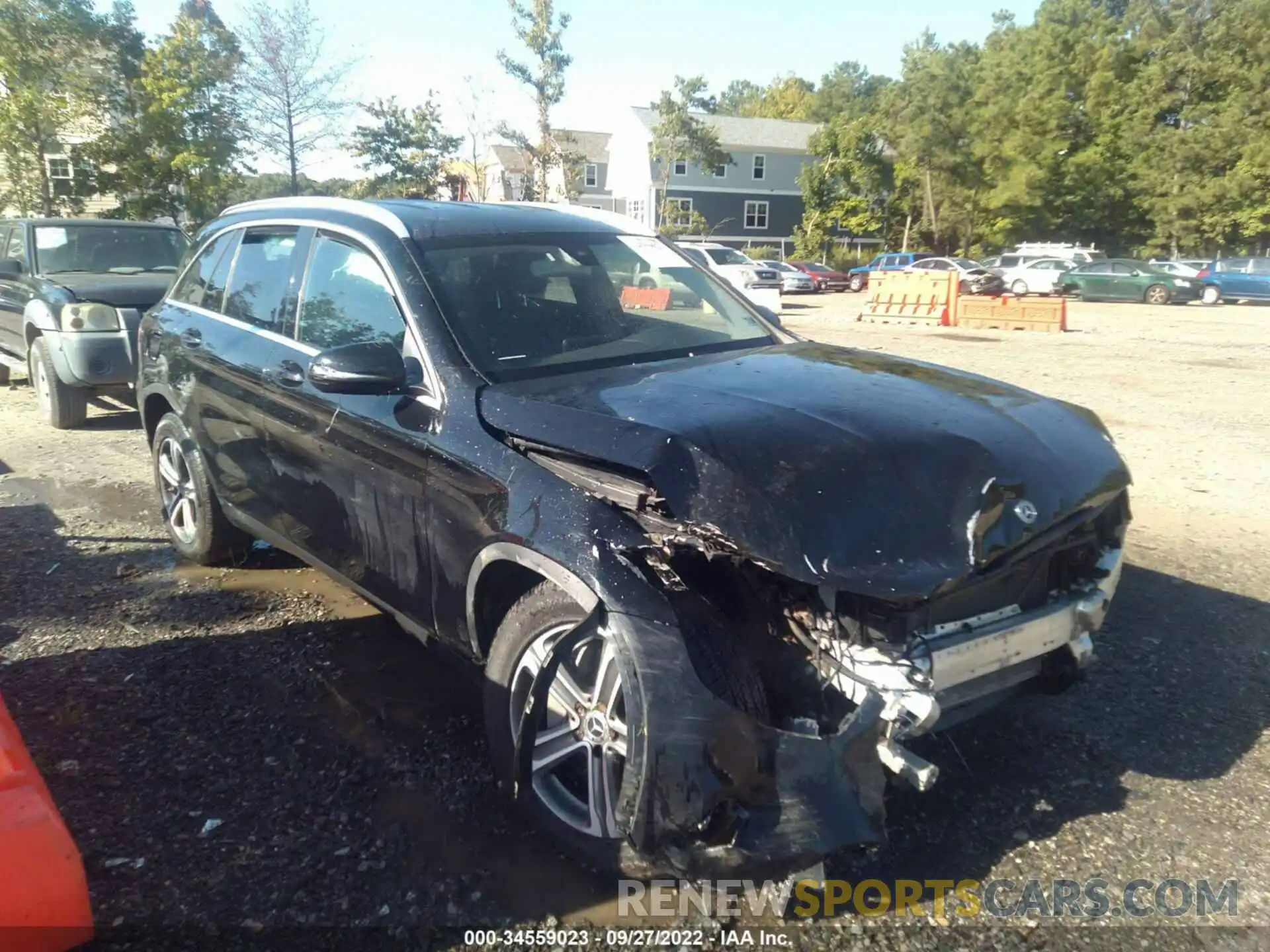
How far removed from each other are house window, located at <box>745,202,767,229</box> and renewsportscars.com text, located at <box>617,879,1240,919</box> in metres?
59.8

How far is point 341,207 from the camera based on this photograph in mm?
4219

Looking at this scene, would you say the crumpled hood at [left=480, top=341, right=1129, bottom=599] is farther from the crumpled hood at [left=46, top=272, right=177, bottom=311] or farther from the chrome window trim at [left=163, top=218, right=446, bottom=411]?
the crumpled hood at [left=46, top=272, right=177, bottom=311]

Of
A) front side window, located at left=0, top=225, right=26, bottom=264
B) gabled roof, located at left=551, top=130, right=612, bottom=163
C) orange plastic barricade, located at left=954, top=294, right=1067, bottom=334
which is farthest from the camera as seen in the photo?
gabled roof, located at left=551, top=130, right=612, bottom=163

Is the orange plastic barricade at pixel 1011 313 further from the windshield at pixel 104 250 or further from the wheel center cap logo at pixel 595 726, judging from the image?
the wheel center cap logo at pixel 595 726

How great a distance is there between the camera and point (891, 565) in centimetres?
251

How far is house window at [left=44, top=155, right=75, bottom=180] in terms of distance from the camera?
2362 cm

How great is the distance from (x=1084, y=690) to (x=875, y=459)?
1993 millimetres

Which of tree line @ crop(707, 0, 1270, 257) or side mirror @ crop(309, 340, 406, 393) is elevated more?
tree line @ crop(707, 0, 1270, 257)

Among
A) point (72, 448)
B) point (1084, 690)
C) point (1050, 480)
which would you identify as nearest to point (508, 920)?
point (1050, 480)

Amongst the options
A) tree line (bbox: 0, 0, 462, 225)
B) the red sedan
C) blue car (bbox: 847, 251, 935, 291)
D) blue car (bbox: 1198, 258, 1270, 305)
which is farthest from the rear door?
tree line (bbox: 0, 0, 462, 225)

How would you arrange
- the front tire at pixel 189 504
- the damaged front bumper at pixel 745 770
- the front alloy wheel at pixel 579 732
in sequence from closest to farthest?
the damaged front bumper at pixel 745 770 < the front alloy wheel at pixel 579 732 < the front tire at pixel 189 504

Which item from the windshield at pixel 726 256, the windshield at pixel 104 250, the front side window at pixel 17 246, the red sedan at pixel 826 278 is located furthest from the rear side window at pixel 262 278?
the red sedan at pixel 826 278

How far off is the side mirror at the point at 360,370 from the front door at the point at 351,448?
0.39 ft

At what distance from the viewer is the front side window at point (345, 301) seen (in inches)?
146
